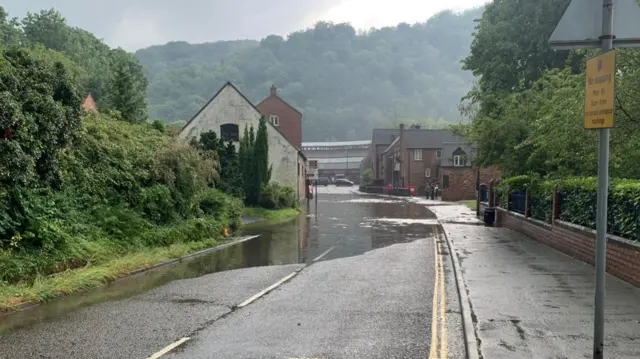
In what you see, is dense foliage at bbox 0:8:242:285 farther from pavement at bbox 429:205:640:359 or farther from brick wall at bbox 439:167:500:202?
brick wall at bbox 439:167:500:202

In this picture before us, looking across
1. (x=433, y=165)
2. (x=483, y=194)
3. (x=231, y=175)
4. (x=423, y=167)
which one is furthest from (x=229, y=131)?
(x=433, y=165)

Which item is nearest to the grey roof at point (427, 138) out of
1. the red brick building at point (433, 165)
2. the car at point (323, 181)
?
the red brick building at point (433, 165)

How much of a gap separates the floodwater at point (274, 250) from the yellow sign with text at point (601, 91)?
804cm

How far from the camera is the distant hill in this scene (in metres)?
149

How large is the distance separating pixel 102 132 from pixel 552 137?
44.6 feet

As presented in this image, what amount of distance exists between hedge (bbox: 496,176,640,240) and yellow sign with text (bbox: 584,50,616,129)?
6.00m

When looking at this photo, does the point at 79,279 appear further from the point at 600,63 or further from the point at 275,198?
the point at 275,198

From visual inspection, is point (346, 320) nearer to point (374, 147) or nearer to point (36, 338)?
point (36, 338)

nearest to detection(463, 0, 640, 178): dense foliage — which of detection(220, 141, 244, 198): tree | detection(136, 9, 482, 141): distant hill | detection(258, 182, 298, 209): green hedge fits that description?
detection(258, 182, 298, 209): green hedge

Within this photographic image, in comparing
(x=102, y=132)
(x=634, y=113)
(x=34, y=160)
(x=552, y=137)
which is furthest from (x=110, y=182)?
(x=634, y=113)

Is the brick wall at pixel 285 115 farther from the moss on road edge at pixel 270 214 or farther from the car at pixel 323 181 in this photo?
the car at pixel 323 181

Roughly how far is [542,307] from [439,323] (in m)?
1.82

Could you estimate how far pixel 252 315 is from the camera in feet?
27.4

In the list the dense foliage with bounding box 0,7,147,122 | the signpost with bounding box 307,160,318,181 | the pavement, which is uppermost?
the dense foliage with bounding box 0,7,147,122
